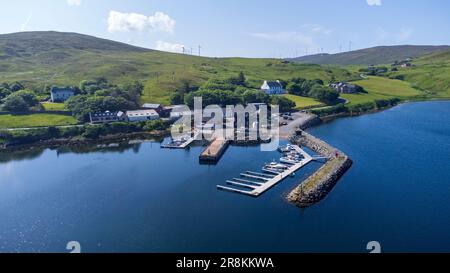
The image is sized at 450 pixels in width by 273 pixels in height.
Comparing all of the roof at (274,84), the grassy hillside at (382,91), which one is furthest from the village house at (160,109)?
the grassy hillside at (382,91)

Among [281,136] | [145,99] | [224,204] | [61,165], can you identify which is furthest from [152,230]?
[145,99]

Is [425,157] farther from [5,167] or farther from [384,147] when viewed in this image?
[5,167]

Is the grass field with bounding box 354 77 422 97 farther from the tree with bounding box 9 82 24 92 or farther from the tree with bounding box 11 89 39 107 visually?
the tree with bounding box 9 82 24 92

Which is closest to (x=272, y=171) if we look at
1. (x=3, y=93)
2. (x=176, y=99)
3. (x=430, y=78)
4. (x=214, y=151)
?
(x=214, y=151)

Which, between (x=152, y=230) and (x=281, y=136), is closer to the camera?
(x=152, y=230)

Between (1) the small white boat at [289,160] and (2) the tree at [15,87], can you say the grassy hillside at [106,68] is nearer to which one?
(2) the tree at [15,87]

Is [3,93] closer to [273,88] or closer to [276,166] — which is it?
[273,88]
